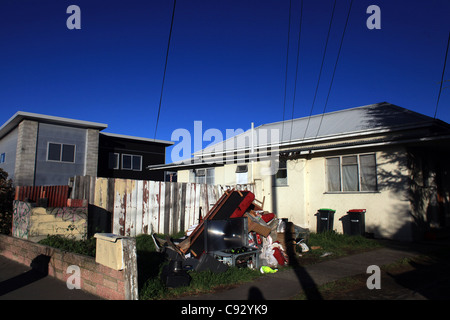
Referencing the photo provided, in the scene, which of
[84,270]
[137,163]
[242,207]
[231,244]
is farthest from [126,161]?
[84,270]

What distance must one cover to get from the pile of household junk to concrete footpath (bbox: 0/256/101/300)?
1.57 meters

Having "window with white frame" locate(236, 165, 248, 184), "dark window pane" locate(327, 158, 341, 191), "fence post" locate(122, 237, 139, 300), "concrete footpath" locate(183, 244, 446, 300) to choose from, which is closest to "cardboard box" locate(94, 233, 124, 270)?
"fence post" locate(122, 237, 139, 300)

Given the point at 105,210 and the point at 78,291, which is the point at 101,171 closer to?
the point at 105,210

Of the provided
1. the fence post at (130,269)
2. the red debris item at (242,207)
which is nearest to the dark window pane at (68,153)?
the red debris item at (242,207)

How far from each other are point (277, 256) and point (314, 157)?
7.12 m

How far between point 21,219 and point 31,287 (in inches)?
123

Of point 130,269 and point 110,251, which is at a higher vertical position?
point 110,251

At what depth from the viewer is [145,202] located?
33.3 feet

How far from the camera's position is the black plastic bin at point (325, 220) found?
1234 cm

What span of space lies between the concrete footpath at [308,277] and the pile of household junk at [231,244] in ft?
2.03

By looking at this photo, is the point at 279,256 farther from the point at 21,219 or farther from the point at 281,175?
the point at 281,175

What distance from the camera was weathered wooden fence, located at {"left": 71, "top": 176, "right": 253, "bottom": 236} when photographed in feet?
30.2

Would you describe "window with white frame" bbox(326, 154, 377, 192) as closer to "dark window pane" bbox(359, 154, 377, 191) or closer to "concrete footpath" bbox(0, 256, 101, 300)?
"dark window pane" bbox(359, 154, 377, 191)
